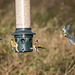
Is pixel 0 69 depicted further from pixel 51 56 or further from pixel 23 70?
pixel 51 56

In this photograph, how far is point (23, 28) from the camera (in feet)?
14.1

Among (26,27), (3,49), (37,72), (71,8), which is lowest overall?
(37,72)

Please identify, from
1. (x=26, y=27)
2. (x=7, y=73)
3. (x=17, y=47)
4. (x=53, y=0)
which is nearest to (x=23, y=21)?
(x=26, y=27)

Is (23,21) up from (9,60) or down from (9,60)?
up

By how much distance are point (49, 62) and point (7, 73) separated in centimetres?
134

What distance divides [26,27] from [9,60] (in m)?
1.42

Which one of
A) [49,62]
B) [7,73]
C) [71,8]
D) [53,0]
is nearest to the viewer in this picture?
[7,73]

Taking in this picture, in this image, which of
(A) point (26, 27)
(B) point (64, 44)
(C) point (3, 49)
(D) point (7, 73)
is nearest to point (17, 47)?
(A) point (26, 27)

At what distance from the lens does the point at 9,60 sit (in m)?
5.42

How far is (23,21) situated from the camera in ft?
14.2

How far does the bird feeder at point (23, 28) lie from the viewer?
13.7ft

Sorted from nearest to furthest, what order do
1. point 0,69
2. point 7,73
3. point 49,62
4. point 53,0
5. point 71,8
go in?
point 7,73, point 0,69, point 49,62, point 71,8, point 53,0

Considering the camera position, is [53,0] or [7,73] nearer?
[7,73]

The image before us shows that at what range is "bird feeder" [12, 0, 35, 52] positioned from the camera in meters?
4.18
